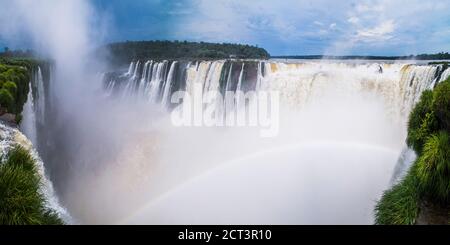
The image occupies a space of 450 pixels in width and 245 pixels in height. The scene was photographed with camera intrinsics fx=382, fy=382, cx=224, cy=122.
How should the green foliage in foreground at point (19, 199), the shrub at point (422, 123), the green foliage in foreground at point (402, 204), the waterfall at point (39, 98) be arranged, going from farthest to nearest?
1. the waterfall at point (39, 98)
2. the shrub at point (422, 123)
3. the green foliage in foreground at point (402, 204)
4. the green foliage in foreground at point (19, 199)

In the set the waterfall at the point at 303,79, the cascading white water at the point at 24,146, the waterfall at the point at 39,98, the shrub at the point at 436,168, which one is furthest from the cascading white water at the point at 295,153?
the cascading white water at the point at 24,146

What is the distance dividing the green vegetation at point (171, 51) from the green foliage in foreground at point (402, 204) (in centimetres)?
1919

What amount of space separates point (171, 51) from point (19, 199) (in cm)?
2177

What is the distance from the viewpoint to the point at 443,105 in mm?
5055

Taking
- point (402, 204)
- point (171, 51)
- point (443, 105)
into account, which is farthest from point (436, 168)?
point (171, 51)

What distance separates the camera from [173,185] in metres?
18.1

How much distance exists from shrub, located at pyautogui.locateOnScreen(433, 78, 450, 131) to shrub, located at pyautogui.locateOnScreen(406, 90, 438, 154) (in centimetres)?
11

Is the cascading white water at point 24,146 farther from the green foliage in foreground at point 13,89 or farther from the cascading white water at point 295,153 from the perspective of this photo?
the cascading white water at point 295,153

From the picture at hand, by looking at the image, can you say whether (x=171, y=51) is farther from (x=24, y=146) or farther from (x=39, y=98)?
(x=24, y=146)

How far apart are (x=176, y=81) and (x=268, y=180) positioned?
22.0 ft

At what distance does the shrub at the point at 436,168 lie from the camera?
4.67 m

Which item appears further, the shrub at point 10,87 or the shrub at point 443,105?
the shrub at point 10,87
